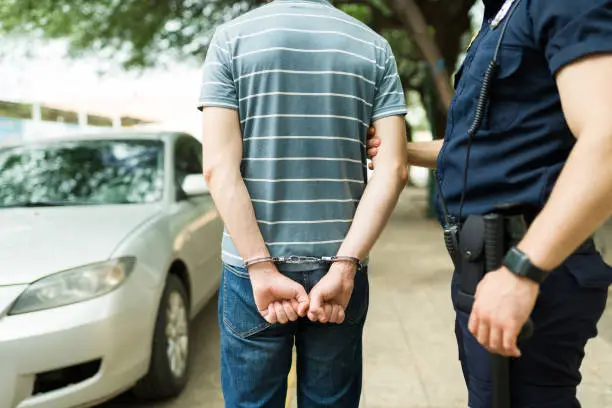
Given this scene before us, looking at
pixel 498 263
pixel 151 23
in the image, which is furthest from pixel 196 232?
pixel 151 23

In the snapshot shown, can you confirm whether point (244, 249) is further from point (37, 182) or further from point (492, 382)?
point (37, 182)

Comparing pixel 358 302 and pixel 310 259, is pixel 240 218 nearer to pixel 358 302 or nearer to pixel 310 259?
pixel 310 259

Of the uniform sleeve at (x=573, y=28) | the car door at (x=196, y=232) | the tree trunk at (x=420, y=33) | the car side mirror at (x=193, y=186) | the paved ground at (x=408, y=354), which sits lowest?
the paved ground at (x=408, y=354)

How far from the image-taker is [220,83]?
157 centimetres

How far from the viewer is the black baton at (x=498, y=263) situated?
4.14 feet

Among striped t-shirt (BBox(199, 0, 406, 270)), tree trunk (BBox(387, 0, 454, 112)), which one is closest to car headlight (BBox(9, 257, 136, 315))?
striped t-shirt (BBox(199, 0, 406, 270))

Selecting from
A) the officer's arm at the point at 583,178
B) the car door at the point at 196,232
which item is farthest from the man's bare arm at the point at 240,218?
the car door at the point at 196,232

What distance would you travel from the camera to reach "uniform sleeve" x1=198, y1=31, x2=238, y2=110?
1572mm

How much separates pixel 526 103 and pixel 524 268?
0.38 metres

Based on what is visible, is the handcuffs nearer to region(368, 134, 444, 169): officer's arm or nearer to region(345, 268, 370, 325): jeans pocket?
region(345, 268, 370, 325): jeans pocket

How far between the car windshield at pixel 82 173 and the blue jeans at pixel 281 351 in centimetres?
224

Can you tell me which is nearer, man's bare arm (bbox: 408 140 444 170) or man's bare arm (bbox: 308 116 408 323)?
man's bare arm (bbox: 308 116 408 323)

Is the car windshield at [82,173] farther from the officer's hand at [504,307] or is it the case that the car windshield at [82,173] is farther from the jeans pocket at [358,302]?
the officer's hand at [504,307]

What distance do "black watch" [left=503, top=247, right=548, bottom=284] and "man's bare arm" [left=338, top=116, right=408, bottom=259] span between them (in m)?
0.49
